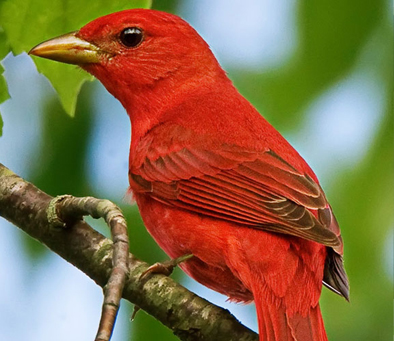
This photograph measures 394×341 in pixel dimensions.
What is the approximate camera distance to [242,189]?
12.7 feet

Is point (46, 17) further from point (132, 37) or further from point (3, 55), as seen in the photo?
point (132, 37)

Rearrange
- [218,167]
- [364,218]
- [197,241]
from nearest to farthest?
[197,241]
[218,167]
[364,218]

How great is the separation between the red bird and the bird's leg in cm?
6

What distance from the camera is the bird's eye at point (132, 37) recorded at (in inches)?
185

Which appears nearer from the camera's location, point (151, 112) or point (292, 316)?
point (292, 316)

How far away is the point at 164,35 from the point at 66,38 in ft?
2.80

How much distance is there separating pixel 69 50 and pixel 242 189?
3.54 feet

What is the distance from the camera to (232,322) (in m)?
3.32

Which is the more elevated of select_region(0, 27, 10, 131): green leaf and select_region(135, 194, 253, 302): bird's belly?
select_region(0, 27, 10, 131): green leaf

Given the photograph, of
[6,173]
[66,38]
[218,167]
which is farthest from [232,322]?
[66,38]

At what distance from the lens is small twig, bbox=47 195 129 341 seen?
2.37 metres

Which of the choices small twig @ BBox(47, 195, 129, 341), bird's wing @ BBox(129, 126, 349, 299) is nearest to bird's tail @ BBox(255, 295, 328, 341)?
bird's wing @ BBox(129, 126, 349, 299)

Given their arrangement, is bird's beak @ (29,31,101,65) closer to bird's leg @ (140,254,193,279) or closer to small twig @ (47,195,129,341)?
small twig @ (47,195,129,341)

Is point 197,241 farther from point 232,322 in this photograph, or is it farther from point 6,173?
point 6,173
